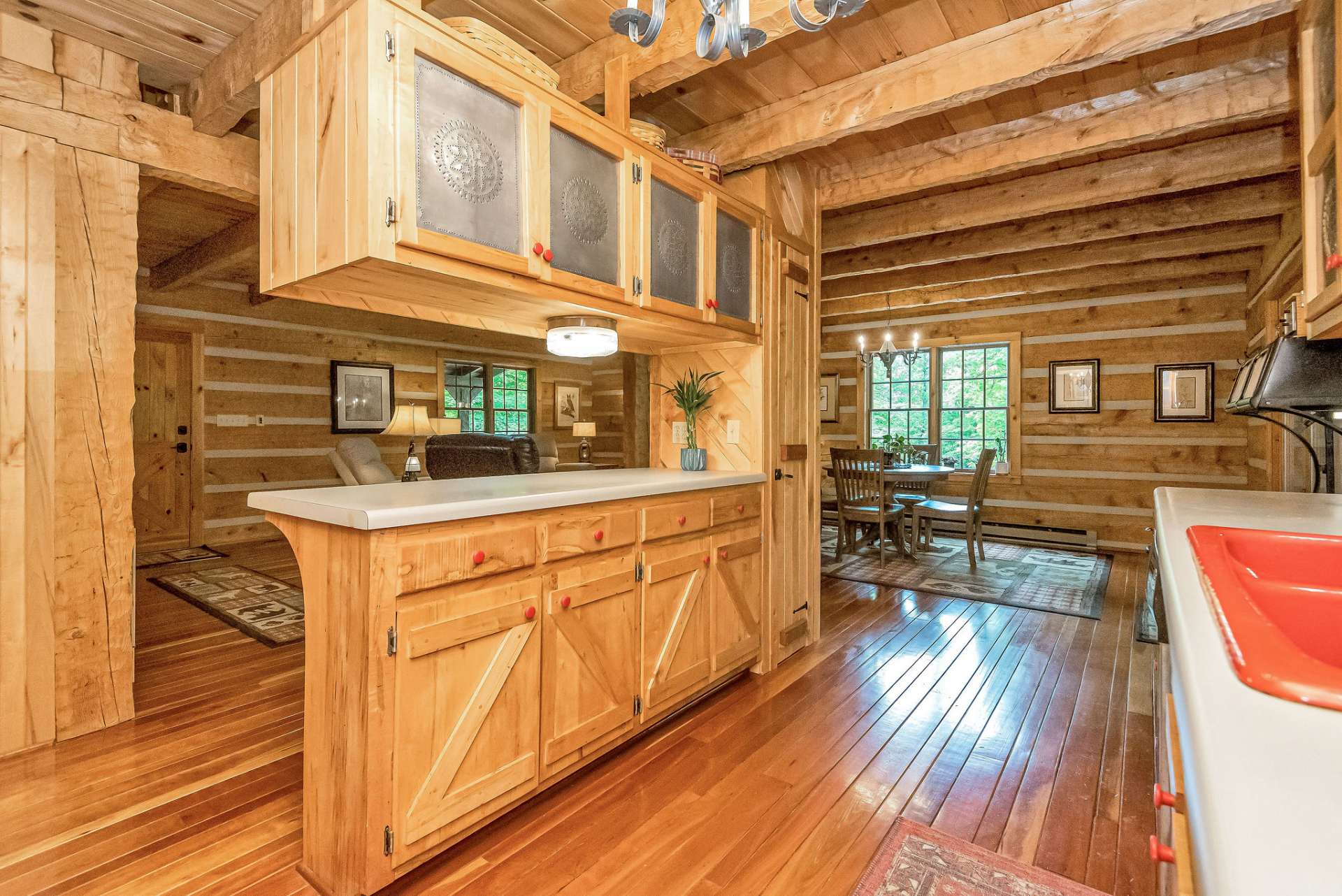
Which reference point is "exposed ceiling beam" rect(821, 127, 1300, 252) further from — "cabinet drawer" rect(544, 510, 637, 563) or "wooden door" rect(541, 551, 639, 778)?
"wooden door" rect(541, 551, 639, 778)

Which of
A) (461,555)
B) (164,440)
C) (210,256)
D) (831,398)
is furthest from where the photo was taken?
(831,398)

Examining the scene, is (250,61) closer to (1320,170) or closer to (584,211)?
Result: (584,211)

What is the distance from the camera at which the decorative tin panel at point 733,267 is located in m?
2.86

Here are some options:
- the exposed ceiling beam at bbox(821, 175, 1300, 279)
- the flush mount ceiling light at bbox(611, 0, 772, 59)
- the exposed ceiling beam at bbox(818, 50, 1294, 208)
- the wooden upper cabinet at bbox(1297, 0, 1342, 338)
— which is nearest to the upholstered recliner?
the exposed ceiling beam at bbox(818, 50, 1294, 208)

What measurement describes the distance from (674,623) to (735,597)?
474 mm

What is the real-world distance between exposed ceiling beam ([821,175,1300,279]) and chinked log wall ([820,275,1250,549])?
1.64m

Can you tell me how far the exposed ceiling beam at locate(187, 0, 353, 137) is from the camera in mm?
1877

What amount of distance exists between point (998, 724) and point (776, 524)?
4.16 feet

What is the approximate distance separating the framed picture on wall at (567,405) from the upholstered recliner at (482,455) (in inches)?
167

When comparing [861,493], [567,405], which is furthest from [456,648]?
[567,405]

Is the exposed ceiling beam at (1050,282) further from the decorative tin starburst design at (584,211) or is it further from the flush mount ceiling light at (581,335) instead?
the decorative tin starburst design at (584,211)

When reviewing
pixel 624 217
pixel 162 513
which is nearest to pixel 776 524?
pixel 624 217

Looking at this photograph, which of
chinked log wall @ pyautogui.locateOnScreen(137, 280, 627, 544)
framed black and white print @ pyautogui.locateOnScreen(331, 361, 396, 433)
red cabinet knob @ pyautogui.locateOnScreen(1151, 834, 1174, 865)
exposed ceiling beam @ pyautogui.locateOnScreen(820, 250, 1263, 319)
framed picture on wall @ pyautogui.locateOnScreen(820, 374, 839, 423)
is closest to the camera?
red cabinet knob @ pyautogui.locateOnScreen(1151, 834, 1174, 865)

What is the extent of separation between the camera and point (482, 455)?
15.1ft
